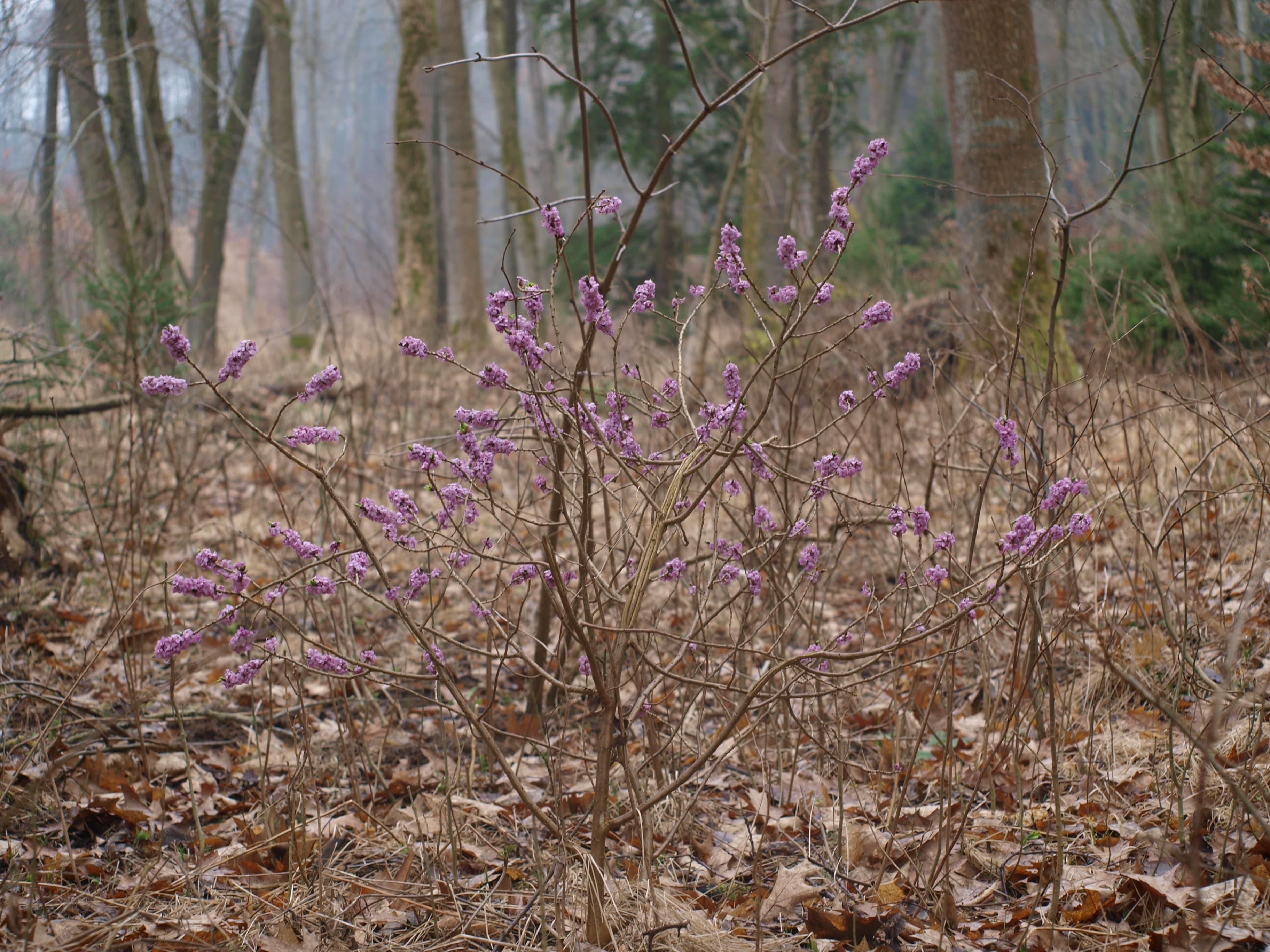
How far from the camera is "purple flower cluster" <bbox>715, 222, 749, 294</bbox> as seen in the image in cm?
188

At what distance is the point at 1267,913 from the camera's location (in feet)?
5.68

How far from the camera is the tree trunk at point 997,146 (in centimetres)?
589

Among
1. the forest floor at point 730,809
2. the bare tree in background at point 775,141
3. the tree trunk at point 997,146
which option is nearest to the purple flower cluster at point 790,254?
the forest floor at point 730,809

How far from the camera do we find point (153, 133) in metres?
8.77

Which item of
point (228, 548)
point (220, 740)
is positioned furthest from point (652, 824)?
point (228, 548)

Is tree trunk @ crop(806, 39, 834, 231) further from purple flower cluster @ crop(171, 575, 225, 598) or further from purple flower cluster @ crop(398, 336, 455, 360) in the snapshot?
purple flower cluster @ crop(171, 575, 225, 598)

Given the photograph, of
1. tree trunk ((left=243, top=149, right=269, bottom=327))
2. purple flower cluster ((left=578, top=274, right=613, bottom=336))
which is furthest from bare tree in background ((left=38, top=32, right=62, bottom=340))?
tree trunk ((left=243, top=149, right=269, bottom=327))

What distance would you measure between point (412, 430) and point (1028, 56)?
498 cm

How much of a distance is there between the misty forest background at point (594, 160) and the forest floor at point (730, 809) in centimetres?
106

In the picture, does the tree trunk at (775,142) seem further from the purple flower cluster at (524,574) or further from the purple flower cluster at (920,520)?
the purple flower cluster at (524,574)

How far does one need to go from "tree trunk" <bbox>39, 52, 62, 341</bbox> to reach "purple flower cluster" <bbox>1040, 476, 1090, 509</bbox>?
6457 millimetres

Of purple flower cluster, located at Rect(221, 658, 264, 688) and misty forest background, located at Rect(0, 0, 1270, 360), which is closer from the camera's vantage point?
purple flower cluster, located at Rect(221, 658, 264, 688)

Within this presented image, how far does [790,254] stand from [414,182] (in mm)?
10556

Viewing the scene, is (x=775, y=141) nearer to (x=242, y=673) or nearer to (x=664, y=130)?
(x=664, y=130)
